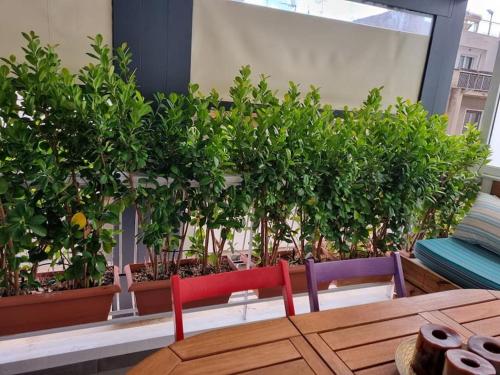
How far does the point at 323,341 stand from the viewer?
1.07m

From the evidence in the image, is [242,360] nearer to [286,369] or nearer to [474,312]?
[286,369]

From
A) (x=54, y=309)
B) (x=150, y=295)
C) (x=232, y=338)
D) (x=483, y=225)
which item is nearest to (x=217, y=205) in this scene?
(x=150, y=295)

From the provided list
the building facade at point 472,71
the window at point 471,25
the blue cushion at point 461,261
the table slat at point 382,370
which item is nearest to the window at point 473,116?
the building facade at point 472,71

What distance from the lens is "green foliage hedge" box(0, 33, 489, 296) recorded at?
1.66 meters

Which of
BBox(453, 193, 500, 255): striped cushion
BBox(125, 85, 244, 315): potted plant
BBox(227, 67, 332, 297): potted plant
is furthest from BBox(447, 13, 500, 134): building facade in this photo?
BBox(125, 85, 244, 315): potted plant

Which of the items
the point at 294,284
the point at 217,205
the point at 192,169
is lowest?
the point at 294,284

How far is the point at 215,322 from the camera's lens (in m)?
2.27

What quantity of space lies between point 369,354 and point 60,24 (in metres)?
2.22

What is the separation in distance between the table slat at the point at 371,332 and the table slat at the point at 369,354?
19 millimetres

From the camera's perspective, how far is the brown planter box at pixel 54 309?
1.75 m

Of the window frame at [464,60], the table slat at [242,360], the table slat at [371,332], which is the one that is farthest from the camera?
the window frame at [464,60]

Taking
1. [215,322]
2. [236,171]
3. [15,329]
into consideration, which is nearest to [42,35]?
[236,171]

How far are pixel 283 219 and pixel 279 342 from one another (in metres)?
1.34

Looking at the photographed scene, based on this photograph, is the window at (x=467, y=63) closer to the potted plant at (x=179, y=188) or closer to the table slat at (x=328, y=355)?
the potted plant at (x=179, y=188)
